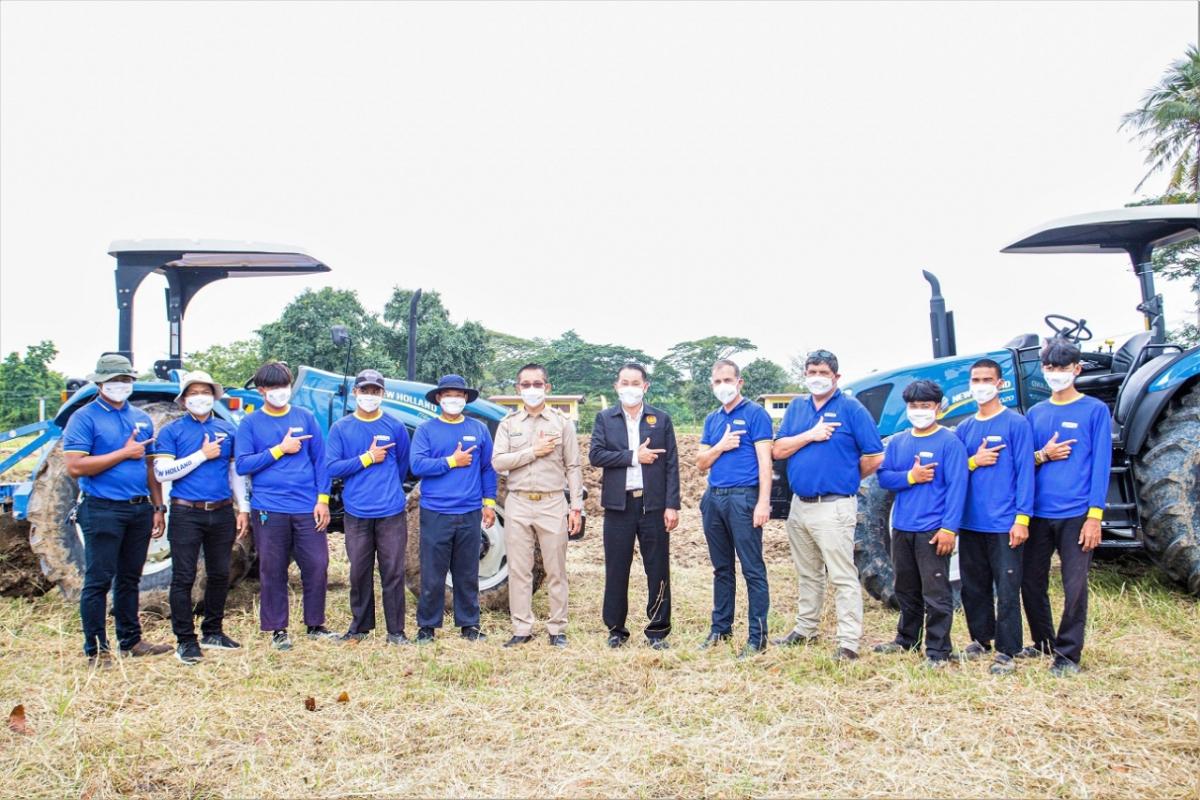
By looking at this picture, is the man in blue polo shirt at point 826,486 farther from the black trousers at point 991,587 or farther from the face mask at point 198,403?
the face mask at point 198,403

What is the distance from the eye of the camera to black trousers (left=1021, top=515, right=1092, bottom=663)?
180 inches

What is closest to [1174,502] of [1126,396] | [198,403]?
[1126,396]

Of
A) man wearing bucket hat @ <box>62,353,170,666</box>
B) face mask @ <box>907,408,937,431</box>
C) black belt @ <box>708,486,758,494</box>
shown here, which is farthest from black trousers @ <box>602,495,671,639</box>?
man wearing bucket hat @ <box>62,353,170,666</box>

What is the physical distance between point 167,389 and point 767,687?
4561 millimetres

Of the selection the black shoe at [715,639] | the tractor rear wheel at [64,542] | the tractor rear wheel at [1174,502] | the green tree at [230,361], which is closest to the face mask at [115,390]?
the tractor rear wheel at [64,542]

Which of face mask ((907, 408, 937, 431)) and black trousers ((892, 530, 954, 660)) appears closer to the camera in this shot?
black trousers ((892, 530, 954, 660))

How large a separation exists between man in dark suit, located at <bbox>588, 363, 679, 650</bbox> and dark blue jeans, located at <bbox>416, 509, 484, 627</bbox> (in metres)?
0.87

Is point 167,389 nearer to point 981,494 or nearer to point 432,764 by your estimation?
point 432,764

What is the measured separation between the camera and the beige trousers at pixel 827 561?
197 inches

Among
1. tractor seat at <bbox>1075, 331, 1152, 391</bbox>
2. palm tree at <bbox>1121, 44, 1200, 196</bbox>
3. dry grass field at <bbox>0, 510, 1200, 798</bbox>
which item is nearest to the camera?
dry grass field at <bbox>0, 510, 1200, 798</bbox>

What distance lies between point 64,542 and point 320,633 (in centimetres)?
188

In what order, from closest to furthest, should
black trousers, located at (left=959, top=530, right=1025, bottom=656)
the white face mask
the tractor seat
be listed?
black trousers, located at (left=959, top=530, right=1025, bottom=656) < the white face mask < the tractor seat

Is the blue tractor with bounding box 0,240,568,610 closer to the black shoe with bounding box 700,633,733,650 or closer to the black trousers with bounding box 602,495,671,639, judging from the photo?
the black trousers with bounding box 602,495,671,639

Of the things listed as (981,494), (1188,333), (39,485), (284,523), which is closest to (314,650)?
(284,523)
